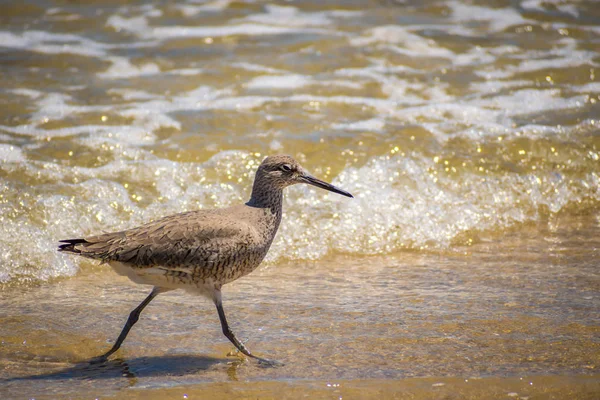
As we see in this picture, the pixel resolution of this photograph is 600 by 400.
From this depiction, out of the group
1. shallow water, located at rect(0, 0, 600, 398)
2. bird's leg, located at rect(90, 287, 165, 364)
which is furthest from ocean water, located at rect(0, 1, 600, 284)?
bird's leg, located at rect(90, 287, 165, 364)

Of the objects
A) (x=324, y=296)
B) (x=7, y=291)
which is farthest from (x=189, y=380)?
(x=7, y=291)

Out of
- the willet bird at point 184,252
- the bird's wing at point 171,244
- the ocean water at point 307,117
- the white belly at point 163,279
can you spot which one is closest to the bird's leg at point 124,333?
the willet bird at point 184,252

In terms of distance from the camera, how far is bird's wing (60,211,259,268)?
450cm

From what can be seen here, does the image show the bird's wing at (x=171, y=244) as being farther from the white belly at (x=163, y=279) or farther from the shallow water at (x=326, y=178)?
the shallow water at (x=326, y=178)

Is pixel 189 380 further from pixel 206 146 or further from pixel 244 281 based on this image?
pixel 206 146

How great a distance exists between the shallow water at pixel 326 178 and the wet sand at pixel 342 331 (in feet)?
0.06

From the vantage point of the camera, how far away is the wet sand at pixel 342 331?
4.04m

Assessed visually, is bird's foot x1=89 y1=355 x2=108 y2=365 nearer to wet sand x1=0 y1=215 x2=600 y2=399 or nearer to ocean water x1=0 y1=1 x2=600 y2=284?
wet sand x1=0 y1=215 x2=600 y2=399

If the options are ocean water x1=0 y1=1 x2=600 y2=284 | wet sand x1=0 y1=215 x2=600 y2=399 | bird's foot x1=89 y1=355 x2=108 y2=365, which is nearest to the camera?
wet sand x1=0 y1=215 x2=600 y2=399

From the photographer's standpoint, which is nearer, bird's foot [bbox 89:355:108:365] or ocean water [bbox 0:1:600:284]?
bird's foot [bbox 89:355:108:365]

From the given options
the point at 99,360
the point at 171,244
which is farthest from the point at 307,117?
the point at 99,360

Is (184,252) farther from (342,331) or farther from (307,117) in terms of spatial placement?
(307,117)

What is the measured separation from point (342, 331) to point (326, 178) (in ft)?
8.83

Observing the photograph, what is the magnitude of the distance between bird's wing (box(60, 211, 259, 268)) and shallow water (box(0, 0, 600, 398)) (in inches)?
21.8
